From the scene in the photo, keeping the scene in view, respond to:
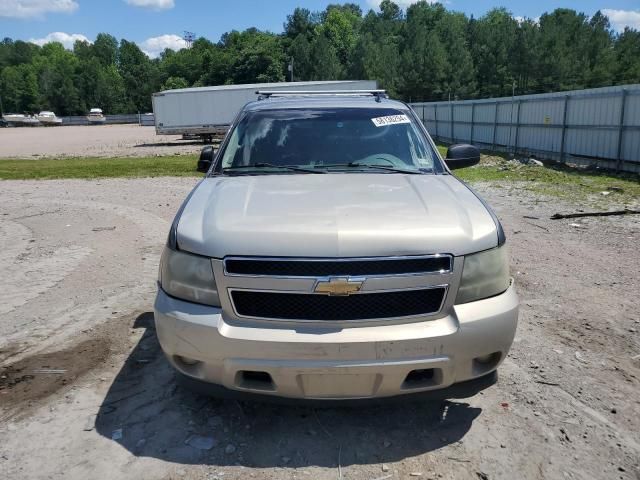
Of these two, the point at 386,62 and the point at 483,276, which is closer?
the point at 483,276

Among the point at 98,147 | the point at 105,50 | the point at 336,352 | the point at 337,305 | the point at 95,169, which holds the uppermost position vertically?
the point at 105,50

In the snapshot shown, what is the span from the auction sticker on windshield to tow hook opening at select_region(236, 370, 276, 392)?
241 centimetres

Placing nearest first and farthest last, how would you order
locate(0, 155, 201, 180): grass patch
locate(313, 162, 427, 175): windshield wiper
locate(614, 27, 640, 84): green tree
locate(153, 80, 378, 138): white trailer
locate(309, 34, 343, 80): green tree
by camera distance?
locate(313, 162, 427, 175): windshield wiper < locate(0, 155, 201, 180): grass patch < locate(153, 80, 378, 138): white trailer < locate(614, 27, 640, 84): green tree < locate(309, 34, 343, 80): green tree

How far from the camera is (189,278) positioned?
2.74m

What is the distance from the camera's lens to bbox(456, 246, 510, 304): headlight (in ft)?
8.87

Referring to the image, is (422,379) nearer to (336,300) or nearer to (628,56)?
(336,300)

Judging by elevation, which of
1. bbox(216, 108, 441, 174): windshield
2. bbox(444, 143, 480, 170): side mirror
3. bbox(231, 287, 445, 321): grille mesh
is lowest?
bbox(231, 287, 445, 321): grille mesh

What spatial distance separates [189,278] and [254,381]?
0.63m

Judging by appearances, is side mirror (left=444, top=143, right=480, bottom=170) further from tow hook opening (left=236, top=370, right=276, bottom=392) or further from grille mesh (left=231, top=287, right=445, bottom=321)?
tow hook opening (left=236, top=370, right=276, bottom=392)

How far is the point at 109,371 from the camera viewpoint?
3.73 meters

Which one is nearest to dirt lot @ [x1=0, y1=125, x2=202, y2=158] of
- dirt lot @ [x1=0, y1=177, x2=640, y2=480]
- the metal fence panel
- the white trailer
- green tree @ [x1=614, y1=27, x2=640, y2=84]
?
the white trailer

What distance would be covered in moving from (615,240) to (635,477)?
17.5 ft

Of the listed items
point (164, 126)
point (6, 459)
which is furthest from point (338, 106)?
point (164, 126)

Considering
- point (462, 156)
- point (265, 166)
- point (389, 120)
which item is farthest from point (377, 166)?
point (462, 156)
